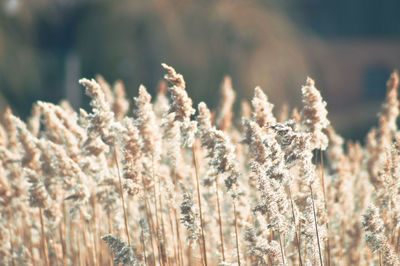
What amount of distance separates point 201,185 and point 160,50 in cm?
752

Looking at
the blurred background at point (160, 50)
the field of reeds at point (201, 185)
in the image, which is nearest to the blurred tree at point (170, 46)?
the blurred background at point (160, 50)

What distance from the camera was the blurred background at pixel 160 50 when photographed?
9.60 m

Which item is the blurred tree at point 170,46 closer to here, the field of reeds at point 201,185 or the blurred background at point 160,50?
the blurred background at point 160,50

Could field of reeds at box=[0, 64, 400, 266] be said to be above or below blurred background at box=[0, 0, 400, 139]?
below

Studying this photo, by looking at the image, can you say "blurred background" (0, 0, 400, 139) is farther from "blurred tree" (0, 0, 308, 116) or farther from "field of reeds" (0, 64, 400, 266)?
"field of reeds" (0, 64, 400, 266)

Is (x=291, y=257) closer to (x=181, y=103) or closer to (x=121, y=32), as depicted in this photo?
(x=181, y=103)

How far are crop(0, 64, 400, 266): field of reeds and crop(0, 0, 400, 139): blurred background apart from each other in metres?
6.29

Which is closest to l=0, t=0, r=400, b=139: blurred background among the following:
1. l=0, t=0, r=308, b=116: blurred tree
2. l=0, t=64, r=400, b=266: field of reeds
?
l=0, t=0, r=308, b=116: blurred tree

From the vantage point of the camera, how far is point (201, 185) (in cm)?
274

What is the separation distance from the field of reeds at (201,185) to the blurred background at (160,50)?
6291 millimetres

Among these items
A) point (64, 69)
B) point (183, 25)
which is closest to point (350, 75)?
point (183, 25)

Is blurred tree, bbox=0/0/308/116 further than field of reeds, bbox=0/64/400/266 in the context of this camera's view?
Yes

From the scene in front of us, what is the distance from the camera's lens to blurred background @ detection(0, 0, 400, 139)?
31.5 feet

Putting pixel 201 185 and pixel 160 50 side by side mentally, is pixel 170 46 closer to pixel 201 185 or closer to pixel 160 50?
pixel 160 50
